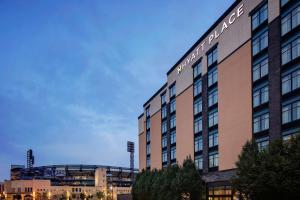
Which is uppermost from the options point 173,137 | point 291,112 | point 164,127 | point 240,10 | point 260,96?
point 240,10

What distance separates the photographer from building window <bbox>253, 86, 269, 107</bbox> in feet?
167

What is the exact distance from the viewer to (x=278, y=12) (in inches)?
1928

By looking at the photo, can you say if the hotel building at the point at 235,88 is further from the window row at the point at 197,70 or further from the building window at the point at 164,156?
the building window at the point at 164,156

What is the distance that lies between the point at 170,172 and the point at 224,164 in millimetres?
10223

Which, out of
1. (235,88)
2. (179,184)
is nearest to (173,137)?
(179,184)

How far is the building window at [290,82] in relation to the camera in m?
45.2

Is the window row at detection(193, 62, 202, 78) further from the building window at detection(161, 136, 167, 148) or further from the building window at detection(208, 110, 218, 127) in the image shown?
the building window at detection(161, 136, 167, 148)

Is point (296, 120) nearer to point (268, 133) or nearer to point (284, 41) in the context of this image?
point (268, 133)

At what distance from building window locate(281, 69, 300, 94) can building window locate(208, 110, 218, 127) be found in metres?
18.3

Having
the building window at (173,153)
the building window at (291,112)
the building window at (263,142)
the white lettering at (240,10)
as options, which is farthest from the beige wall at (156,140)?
the building window at (291,112)

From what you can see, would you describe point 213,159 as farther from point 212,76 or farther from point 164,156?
point 164,156

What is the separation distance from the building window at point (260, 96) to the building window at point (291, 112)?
374cm

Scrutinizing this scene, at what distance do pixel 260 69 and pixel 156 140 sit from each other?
2021 inches

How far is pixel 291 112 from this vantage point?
151 feet
